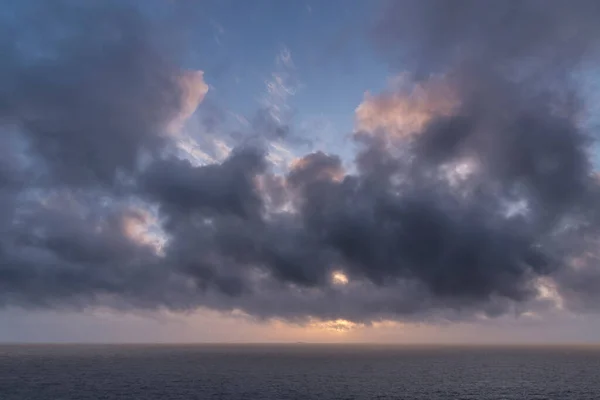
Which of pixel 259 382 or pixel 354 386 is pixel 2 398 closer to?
pixel 259 382

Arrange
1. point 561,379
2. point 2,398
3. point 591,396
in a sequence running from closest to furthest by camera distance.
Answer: point 2,398 → point 591,396 → point 561,379

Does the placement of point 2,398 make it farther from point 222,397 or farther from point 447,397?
point 447,397

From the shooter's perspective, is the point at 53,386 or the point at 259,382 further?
the point at 259,382

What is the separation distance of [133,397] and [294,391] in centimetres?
4275

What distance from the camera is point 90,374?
163m

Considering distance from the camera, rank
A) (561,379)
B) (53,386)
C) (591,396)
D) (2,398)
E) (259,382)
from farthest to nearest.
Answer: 1. (561,379)
2. (259,382)
3. (53,386)
4. (591,396)
5. (2,398)

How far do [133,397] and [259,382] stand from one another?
44885 mm

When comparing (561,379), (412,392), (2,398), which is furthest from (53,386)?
(561,379)

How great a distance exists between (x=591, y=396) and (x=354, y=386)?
63.8m

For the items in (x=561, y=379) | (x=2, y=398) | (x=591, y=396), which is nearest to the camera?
(x=2, y=398)

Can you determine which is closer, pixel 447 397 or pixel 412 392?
pixel 447 397

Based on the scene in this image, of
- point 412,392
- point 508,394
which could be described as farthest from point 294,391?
point 508,394

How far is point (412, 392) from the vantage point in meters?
119

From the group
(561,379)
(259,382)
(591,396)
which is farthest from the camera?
(561,379)
